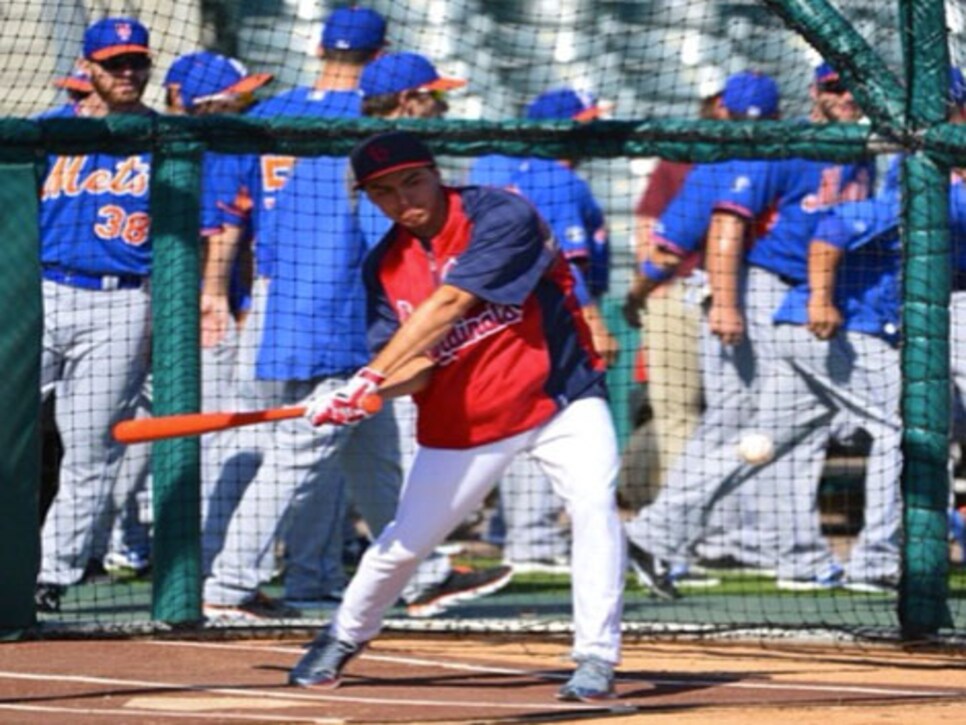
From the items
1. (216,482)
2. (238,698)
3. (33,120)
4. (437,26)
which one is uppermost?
(437,26)

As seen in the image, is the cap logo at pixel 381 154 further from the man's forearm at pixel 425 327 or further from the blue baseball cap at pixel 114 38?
the blue baseball cap at pixel 114 38

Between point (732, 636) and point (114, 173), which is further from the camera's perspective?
point (114, 173)

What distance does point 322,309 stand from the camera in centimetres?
912

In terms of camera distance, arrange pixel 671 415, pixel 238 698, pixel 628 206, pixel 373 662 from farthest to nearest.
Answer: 1. pixel 628 206
2. pixel 671 415
3. pixel 373 662
4. pixel 238 698

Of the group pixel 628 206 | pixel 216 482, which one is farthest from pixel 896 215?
pixel 628 206

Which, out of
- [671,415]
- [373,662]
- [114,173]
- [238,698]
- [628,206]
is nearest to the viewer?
[238,698]

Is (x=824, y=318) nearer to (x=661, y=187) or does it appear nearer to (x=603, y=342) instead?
(x=603, y=342)

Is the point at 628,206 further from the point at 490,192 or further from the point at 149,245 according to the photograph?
the point at 490,192

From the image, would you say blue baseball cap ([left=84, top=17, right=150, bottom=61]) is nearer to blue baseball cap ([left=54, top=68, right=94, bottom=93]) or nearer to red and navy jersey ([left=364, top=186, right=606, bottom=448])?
blue baseball cap ([left=54, top=68, right=94, bottom=93])

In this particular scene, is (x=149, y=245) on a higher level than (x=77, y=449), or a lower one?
higher

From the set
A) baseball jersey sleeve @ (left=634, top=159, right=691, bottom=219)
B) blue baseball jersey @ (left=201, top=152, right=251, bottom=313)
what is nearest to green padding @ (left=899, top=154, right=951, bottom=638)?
baseball jersey sleeve @ (left=634, top=159, right=691, bottom=219)

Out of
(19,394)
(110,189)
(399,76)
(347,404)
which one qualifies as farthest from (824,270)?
(347,404)

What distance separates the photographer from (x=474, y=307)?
6.92 metres

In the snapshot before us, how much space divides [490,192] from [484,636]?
2154 millimetres
